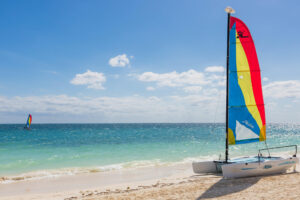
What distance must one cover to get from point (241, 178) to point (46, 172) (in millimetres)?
11353

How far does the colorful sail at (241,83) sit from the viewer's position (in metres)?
11.0

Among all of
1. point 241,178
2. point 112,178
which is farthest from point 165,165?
point 241,178

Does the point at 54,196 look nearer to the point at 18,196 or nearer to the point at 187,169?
the point at 18,196

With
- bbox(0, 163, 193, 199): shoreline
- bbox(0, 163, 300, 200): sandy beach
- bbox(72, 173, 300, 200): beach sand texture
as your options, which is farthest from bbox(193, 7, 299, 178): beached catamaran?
bbox(0, 163, 193, 199): shoreline

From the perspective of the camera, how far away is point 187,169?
14.3 metres

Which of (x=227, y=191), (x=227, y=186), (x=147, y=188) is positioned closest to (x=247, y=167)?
(x=227, y=186)

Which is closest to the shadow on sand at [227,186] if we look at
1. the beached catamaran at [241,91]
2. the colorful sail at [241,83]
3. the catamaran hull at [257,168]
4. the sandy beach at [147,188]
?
the sandy beach at [147,188]

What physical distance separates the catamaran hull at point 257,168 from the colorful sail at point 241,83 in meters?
1.34

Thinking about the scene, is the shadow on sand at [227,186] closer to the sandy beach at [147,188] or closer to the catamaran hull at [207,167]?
the sandy beach at [147,188]

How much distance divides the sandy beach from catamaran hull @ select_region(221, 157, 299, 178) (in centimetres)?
36

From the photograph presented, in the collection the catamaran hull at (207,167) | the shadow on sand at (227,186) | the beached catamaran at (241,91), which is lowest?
the shadow on sand at (227,186)

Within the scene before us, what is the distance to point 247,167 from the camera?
401 inches

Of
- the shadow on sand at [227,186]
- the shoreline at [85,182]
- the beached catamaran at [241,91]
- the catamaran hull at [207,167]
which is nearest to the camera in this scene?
the shadow on sand at [227,186]

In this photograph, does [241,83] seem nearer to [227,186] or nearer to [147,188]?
[227,186]
